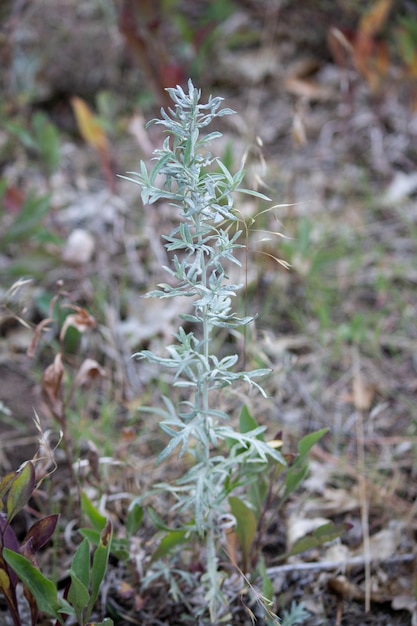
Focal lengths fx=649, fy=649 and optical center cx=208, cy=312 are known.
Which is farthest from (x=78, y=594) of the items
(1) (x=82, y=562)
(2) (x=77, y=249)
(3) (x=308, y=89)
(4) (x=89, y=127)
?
(3) (x=308, y=89)

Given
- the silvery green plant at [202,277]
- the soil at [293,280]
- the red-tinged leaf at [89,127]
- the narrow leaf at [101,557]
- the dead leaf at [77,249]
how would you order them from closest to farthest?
the silvery green plant at [202,277], the narrow leaf at [101,557], the soil at [293,280], the dead leaf at [77,249], the red-tinged leaf at [89,127]

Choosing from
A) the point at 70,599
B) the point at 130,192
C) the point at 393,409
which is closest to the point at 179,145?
the point at 70,599

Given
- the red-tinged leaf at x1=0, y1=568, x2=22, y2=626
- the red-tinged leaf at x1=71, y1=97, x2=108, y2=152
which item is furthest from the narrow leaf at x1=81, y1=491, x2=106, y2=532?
the red-tinged leaf at x1=71, y1=97, x2=108, y2=152

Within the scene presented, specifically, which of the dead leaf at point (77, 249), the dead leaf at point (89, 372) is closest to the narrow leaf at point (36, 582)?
the dead leaf at point (89, 372)

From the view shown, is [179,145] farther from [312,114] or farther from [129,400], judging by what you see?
[312,114]

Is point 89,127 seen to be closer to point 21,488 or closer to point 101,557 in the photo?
point 21,488

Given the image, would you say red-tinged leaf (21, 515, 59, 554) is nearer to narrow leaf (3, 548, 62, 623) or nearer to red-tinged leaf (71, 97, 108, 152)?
narrow leaf (3, 548, 62, 623)

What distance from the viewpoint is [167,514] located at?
1722mm

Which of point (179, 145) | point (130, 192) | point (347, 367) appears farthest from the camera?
point (130, 192)

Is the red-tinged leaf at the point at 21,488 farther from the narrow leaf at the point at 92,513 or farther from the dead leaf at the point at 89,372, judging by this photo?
the dead leaf at the point at 89,372

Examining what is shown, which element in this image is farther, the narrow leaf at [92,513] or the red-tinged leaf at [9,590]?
the narrow leaf at [92,513]

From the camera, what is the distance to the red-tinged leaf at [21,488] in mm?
1289

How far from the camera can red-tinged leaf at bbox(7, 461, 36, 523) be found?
1.29 m

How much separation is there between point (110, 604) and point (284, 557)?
0.43m
